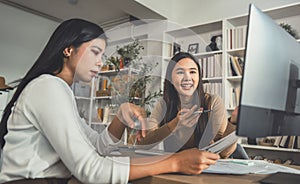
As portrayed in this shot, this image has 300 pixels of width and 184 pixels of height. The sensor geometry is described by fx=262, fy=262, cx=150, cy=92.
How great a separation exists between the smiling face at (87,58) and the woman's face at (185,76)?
0.20 metres

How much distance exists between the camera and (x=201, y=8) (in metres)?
3.18

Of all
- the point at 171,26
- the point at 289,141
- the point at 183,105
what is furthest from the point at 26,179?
the point at 289,141

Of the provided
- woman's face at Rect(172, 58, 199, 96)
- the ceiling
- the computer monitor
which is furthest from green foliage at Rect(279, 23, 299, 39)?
woman's face at Rect(172, 58, 199, 96)

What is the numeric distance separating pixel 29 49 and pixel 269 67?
12.1ft

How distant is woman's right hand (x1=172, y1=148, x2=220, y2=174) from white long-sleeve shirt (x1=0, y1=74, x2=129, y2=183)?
0.41 ft

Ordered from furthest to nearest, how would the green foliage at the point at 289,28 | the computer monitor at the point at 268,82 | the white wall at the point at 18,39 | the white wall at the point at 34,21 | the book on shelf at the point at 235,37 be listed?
the white wall at the point at 18,39 → the white wall at the point at 34,21 → the book on shelf at the point at 235,37 → the green foliage at the point at 289,28 → the computer monitor at the point at 268,82

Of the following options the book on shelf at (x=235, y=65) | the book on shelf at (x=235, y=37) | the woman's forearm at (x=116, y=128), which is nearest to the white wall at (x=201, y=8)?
the book on shelf at (x=235, y=37)

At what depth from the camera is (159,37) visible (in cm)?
73

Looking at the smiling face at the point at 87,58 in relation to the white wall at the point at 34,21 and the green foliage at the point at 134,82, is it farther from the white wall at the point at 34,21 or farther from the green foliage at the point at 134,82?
the white wall at the point at 34,21

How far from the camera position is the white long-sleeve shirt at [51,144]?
561 millimetres

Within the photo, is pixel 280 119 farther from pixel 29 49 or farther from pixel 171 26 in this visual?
pixel 29 49

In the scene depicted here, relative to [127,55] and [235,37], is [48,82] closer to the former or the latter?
[127,55]

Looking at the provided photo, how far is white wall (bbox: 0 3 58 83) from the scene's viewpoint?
3.39 m

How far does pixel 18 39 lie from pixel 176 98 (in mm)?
3457
